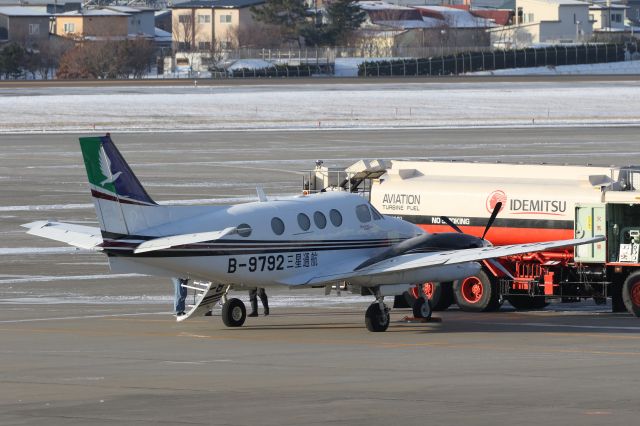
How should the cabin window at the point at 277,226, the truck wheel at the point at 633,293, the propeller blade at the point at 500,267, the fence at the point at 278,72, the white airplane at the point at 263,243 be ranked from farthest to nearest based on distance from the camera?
the fence at the point at 278,72 → the propeller blade at the point at 500,267 → the truck wheel at the point at 633,293 → the cabin window at the point at 277,226 → the white airplane at the point at 263,243

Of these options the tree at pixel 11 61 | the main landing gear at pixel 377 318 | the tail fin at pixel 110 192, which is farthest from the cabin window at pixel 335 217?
the tree at pixel 11 61

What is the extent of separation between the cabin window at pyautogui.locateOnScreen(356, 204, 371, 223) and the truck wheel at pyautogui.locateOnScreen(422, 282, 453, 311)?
12.8 feet

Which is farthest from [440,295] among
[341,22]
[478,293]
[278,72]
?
[341,22]

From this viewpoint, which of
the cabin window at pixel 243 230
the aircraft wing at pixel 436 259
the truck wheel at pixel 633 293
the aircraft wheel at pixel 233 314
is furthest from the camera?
the truck wheel at pixel 633 293

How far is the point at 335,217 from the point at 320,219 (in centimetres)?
47

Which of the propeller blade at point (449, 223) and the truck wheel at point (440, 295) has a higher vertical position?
the propeller blade at point (449, 223)

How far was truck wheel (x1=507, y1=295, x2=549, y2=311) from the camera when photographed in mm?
32094

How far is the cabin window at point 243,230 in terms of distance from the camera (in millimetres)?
25766

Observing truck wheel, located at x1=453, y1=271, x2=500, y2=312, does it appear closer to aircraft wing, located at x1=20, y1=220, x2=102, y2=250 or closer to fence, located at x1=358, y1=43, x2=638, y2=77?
aircraft wing, located at x1=20, y1=220, x2=102, y2=250

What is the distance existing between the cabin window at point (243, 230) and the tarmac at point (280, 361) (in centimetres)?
202

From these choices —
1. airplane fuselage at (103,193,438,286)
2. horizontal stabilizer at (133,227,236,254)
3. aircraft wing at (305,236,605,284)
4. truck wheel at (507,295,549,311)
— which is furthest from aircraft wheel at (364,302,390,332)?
truck wheel at (507,295,549,311)

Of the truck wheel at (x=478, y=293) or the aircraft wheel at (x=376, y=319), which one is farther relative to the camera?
the truck wheel at (x=478, y=293)

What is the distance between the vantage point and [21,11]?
193 m

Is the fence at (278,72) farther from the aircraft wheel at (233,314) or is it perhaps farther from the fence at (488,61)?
the aircraft wheel at (233,314)
